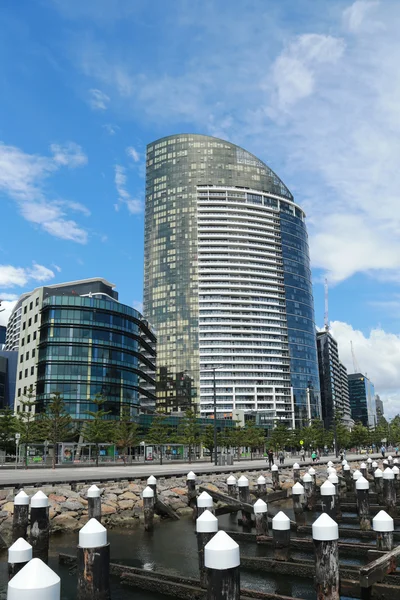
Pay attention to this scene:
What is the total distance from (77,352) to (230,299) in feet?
321

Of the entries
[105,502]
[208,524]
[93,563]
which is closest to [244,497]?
[105,502]

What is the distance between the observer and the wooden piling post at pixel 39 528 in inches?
576

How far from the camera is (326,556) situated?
1045cm

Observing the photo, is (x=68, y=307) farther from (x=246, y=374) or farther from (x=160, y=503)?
(x=246, y=374)

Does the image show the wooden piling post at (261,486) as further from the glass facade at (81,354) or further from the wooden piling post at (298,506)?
the glass facade at (81,354)

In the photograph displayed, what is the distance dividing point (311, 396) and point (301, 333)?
23395 mm

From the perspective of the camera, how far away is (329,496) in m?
19.0

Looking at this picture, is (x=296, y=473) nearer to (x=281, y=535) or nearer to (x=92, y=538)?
(x=281, y=535)

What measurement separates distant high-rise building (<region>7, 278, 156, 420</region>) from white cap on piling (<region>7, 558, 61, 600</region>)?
8363 cm

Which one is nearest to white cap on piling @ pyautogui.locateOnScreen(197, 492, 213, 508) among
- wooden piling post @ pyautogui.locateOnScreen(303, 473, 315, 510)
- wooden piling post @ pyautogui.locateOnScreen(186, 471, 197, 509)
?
wooden piling post @ pyautogui.locateOnScreen(186, 471, 197, 509)

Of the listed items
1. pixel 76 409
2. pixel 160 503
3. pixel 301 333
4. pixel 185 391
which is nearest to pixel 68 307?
pixel 76 409

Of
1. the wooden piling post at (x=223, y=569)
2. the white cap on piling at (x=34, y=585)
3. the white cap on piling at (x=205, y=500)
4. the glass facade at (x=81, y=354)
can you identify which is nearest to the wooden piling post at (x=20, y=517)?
the white cap on piling at (x=205, y=500)

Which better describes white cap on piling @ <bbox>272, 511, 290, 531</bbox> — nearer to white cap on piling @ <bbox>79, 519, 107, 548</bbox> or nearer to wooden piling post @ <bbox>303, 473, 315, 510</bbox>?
white cap on piling @ <bbox>79, 519, 107, 548</bbox>

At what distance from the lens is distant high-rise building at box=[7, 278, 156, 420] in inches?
3442
